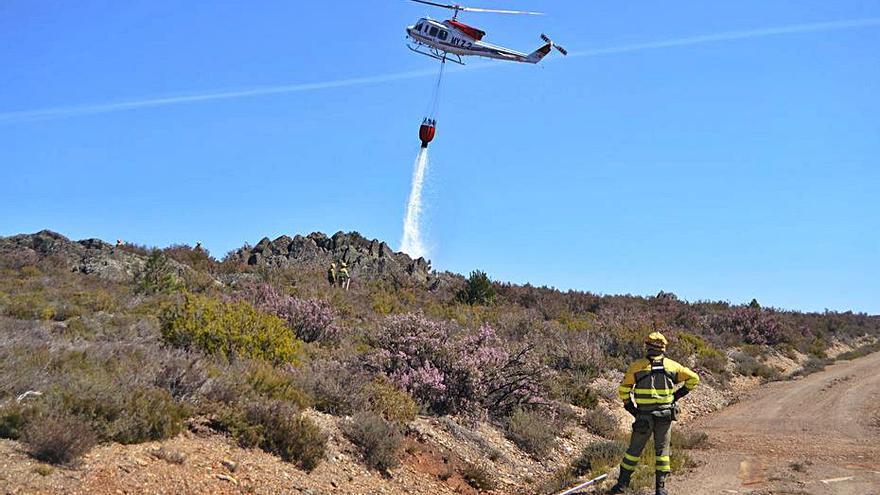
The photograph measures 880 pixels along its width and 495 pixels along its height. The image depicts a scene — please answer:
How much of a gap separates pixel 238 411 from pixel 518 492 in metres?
4.49

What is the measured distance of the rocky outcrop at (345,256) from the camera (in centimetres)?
3869

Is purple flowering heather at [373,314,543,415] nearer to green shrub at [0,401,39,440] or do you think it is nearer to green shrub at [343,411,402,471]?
green shrub at [343,411,402,471]

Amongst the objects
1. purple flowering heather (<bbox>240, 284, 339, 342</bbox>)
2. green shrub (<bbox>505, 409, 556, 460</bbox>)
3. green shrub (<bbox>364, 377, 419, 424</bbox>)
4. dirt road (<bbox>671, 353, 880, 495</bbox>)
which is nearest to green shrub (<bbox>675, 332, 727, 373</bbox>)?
dirt road (<bbox>671, 353, 880, 495</bbox>)

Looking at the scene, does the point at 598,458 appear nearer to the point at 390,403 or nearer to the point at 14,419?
the point at 390,403

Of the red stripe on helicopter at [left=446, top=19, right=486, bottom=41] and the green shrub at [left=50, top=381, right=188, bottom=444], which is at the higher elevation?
the red stripe on helicopter at [left=446, top=19, right=486, bottom=41]

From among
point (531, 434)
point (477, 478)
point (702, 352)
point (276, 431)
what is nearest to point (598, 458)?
point (531, 434)

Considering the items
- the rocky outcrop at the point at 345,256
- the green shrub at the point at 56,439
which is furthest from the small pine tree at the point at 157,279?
the green shrub at the point at 56,439

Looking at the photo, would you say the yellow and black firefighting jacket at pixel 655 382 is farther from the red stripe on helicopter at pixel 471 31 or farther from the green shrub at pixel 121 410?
the red stripe on helicopter at pixel 471 31

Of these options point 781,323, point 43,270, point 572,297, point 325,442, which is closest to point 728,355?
point 781,323

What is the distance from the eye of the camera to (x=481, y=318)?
2541 centimetres

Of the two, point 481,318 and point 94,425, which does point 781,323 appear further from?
point 94,425

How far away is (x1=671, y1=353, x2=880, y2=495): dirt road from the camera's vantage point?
31.8 ft

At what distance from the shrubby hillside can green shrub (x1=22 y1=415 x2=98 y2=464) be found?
18 millimetres

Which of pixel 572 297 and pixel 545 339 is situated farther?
pixel 572 297
